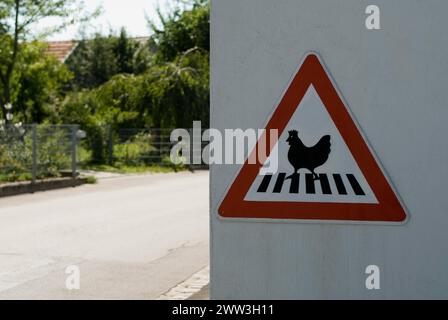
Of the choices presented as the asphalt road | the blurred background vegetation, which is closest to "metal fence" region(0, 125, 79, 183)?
the asphalt road

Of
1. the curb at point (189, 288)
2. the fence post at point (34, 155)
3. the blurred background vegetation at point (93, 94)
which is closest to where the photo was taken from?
the curb at point (189, 288)

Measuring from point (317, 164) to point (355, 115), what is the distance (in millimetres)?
175

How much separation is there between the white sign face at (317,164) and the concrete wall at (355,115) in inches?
3.0

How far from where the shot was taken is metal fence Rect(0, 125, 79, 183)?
16234 millimetres

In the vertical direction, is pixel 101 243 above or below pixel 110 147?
below

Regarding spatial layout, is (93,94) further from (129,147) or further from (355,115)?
(355,115)

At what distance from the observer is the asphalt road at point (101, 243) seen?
254 inches

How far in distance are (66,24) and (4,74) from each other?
282 cm

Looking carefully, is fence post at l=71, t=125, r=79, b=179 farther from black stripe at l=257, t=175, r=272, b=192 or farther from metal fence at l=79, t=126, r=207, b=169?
black stripe at l=257, t=175, r=272, b=192

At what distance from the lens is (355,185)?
1976 millimetres

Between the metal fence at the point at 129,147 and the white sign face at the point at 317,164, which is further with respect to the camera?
the metal fence at the point at 129,147

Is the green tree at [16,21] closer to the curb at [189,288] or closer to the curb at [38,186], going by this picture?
the curb at [38,186]

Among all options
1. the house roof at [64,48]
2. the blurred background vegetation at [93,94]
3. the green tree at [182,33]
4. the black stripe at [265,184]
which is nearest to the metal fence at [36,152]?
the blurred background vegetation at [93,94]

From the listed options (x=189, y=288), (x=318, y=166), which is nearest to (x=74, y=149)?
(x=189, y=288)
